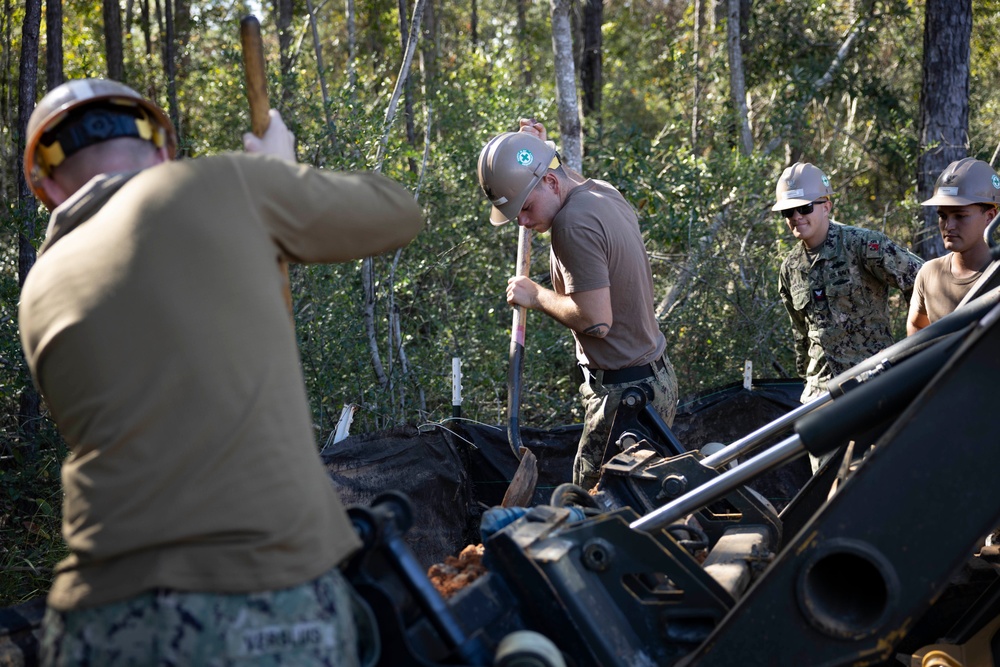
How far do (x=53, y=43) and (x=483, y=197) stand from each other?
159 inches

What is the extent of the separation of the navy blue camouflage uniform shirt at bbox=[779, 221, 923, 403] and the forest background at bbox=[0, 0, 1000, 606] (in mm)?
2666

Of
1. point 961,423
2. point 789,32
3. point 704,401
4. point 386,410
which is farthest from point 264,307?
point 789,32

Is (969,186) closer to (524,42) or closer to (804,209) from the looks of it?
(804,209)

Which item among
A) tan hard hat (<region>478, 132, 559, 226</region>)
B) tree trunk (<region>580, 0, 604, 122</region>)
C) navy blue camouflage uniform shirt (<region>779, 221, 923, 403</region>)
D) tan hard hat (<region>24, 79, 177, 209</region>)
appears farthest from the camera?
tree trunk (<region>580, 0, 604, 122</region>)

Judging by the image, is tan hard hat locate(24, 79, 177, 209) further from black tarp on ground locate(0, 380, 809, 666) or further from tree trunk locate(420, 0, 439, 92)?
tree trunk locate(420, 0, 439, 92)

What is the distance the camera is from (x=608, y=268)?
4.42 meters

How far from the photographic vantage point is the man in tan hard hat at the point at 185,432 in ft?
6.26

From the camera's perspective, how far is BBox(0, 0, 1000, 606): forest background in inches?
262

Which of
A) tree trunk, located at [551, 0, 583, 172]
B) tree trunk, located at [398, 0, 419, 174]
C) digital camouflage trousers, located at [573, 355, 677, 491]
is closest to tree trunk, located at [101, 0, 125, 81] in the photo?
tree trunk, located at [398, 0, 419, 174]

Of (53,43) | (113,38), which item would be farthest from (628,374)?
(113,38)

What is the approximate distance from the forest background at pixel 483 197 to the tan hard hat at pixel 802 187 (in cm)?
286

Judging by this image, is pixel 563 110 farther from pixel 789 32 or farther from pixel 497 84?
pixel 789 32

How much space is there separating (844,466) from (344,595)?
5.44ft

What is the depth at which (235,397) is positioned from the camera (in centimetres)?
196
